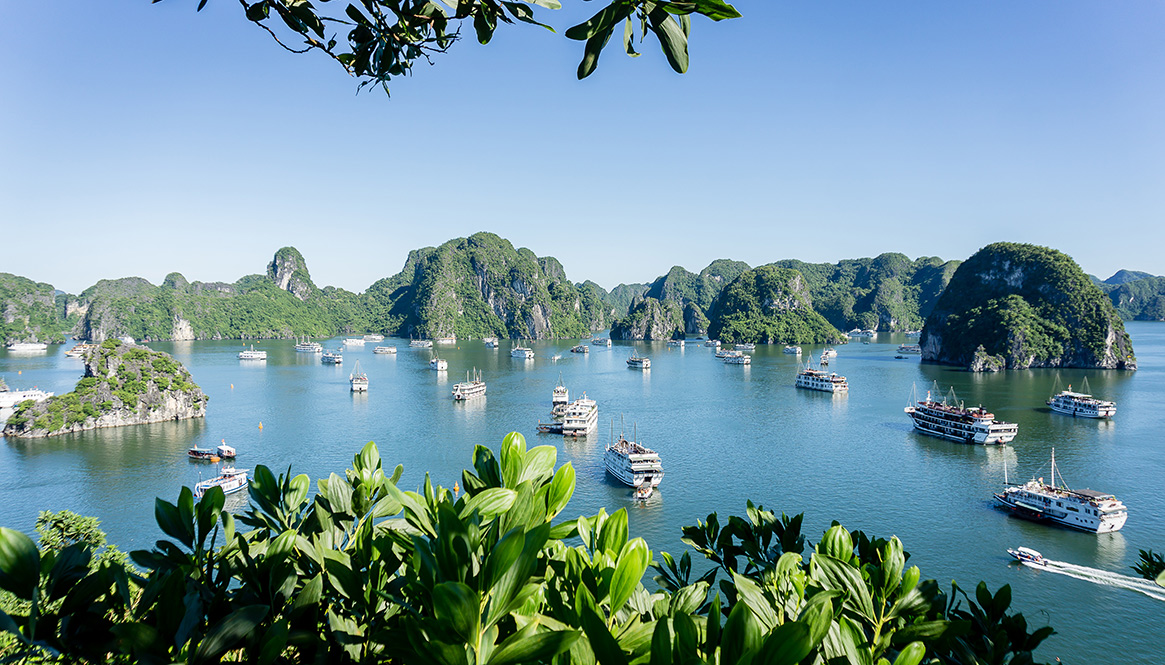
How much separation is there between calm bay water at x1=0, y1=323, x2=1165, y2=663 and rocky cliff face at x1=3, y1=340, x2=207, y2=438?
66.3 inches

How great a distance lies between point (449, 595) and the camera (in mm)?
1010

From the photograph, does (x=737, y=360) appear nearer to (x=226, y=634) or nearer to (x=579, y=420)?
(x=579, y=420)

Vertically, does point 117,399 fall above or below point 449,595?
below

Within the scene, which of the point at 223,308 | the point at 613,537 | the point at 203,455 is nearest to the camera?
the point at 613,537

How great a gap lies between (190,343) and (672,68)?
147m

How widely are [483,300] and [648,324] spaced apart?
46.8m

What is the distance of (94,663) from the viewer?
4.46 ft

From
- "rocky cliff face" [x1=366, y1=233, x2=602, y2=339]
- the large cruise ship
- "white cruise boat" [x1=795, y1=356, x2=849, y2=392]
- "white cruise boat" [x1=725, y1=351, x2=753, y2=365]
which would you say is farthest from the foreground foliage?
"rocky cliff face" [x1=366, y1=233, x2=602, y2=339]

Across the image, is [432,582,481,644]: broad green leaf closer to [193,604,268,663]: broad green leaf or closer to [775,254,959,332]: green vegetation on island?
[193,604,268,663]: broad green leaf

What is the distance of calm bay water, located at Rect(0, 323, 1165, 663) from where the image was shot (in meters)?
20.3

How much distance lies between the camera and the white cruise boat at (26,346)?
9671cm

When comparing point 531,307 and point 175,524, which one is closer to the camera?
point 175,524

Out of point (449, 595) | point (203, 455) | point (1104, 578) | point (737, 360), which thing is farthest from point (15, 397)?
point (737, 360)

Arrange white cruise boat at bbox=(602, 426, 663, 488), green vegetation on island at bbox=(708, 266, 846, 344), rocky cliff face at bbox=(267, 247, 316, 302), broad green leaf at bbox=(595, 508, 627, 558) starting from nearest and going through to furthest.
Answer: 1. broad green leaf at bbox=(595, 508, 627, 558)
2. white cruise boat at bbox=(602, 426, 663, 488)
3. green vegetation on island at bbox=(708, 266, 846, 344)
4. rocky cliff face at bbox=(267, 247, 316, 302)
